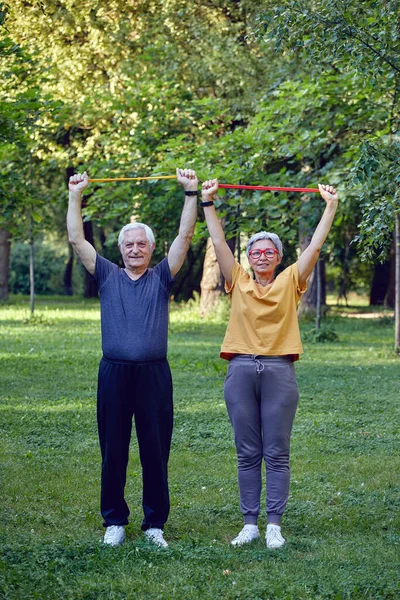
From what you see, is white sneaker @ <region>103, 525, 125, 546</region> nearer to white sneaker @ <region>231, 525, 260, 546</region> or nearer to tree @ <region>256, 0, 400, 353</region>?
white sneaker @ <region>231, 525, 260, 546</region>

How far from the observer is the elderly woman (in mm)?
5574

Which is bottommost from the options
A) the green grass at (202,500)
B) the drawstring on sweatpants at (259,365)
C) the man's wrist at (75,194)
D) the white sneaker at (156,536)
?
the green grass at (202,500)

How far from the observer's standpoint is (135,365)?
551 centimetres

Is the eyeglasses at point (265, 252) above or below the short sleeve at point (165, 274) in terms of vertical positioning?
above

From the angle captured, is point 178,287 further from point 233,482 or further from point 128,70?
point 233,482

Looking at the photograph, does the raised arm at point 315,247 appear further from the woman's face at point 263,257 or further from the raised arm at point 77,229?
the raised arm at point 77,229

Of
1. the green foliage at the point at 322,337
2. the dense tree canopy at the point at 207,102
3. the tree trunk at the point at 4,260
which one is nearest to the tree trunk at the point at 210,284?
the dense tree canopy at the point at 207,102

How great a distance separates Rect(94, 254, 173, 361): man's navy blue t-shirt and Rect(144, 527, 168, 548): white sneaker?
1.04 meters

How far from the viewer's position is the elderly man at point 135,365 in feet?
18.1

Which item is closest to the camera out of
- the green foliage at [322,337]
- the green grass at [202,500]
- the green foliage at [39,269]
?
the green grass at [202,500]

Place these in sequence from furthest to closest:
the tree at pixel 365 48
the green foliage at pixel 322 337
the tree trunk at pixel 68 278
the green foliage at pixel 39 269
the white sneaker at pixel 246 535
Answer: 1. the tree trunk at pixel 68 278
2. the green foliage at pixel 39 269
3. the green foliage at pixel 322 337
4. the tree at pixel 365 48
5. the white sneaker at pixel 246 535

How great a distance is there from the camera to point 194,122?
65.5ft

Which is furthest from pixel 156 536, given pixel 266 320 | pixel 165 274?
pixel 165 274

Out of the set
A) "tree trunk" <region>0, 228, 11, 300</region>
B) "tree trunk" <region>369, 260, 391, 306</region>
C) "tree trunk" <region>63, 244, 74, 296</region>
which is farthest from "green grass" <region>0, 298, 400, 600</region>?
"tree trunk" <region>63, 244, 74, 296</region>
